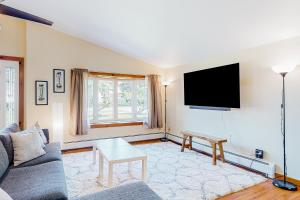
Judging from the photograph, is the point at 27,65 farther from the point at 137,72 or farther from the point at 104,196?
the point at 104,196

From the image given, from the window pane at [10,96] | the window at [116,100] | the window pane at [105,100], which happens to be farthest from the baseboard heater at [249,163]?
the window pane at [10,96]

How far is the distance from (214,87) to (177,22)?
4.84 ft

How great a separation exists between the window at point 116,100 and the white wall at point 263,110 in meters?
2.10

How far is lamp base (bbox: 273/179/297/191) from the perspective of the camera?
2498 mm

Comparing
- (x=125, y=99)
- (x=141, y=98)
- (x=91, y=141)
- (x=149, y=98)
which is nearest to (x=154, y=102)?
(x=149, y=98)

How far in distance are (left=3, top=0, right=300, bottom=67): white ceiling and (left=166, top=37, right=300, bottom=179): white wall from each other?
0.69 feet

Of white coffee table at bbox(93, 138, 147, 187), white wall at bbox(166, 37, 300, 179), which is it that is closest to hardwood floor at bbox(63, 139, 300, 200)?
white wall at bbox(166, 37, 300, 179)

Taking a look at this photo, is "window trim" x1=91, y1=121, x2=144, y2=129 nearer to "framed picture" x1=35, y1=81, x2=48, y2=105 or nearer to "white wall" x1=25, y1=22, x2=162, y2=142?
"white wall" x1=25, y1=22, x2=162, y2=142

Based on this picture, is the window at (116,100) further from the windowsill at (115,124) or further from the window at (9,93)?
the window at (9,93)

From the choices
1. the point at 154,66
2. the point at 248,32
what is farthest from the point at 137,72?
the point at 248,32

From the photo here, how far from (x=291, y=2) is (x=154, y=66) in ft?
12.1

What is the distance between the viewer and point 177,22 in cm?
296

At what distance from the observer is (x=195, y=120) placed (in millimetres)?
4398

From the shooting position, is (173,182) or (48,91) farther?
(48,91)
